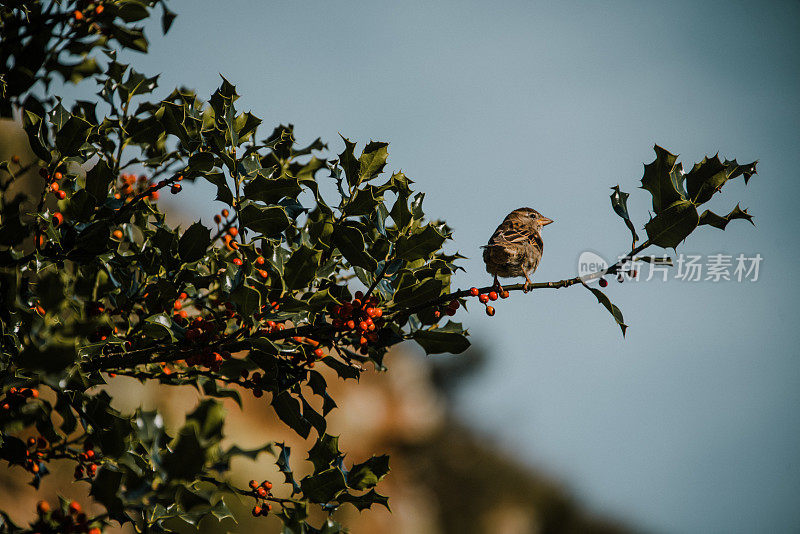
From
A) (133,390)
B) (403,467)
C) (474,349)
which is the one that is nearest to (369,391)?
(403,467)

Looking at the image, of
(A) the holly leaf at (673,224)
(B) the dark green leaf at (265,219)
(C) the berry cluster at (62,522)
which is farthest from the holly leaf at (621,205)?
(C) the berry cluster at (62,522)

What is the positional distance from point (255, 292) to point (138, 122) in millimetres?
1114

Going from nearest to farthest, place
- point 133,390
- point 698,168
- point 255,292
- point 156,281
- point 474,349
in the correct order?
Result: point 255,292
point 698,168
point 156,281
point 133,390
point 474,349

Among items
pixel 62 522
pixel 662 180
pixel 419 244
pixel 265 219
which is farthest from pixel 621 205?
pixel 62 522

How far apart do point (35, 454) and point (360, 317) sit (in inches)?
56.5

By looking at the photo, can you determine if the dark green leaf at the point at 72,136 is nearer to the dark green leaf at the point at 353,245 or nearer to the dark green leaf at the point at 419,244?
the dark green leaf at the point at 353,245

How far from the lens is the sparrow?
2.96 meters

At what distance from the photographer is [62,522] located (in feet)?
5.28

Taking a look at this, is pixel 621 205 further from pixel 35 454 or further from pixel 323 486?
pixel 35 454

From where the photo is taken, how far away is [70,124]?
7.13ft

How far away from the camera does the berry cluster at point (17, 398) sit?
213 cm

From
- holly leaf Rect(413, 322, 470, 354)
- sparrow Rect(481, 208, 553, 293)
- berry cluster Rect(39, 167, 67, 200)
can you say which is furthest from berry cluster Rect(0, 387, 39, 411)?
sparrow Rect(481, 208, 553, 293)

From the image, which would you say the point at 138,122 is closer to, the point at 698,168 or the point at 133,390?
the point at 698,168

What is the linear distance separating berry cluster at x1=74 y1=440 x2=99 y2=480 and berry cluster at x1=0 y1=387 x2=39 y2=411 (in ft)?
0.91
